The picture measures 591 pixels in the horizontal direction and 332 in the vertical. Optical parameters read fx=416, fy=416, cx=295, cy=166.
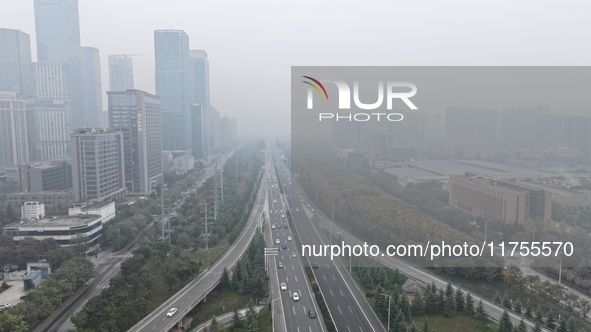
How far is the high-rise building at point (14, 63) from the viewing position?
30734mm

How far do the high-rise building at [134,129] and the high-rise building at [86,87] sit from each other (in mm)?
19372

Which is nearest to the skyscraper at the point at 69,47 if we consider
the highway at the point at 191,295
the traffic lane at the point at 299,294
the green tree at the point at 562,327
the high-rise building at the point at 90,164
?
the high-rise building at the point at 90,164

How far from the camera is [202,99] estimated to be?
40531 mm

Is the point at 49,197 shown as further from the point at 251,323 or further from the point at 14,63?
the point at 14,63

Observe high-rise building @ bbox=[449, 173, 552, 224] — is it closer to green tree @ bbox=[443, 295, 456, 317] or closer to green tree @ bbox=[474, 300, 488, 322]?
green tree @ bbox=[474, 300, 488, 322]

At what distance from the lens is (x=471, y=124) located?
294 inches

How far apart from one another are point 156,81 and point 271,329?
31463 mm

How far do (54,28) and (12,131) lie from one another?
1687cm

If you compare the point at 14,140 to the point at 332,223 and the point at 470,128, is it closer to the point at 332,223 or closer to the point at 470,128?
the point at 332,223

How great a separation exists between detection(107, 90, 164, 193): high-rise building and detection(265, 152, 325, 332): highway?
6.97 m

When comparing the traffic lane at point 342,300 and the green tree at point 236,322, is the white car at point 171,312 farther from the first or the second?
the traffic lane at point 342,300

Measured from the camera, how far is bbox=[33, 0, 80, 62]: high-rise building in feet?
108

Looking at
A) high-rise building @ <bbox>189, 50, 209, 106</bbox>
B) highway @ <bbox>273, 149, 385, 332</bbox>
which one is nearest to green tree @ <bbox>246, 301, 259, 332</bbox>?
highway @ <bbox>273, 149, 385, 332</bbox>

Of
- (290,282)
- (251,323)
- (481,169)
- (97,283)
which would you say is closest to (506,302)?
(481,169)
